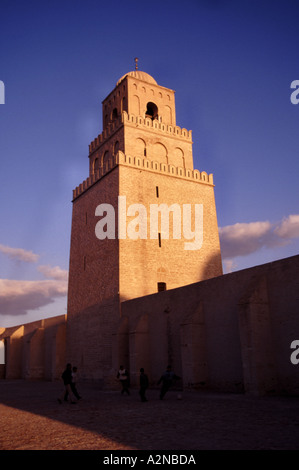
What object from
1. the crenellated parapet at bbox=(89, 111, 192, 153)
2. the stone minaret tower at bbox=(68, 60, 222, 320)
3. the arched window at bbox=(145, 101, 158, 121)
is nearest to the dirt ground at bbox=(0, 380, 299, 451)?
the stone minaret tower at bbox=(68, 60, 222, 320)

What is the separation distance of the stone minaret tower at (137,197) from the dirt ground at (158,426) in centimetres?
1203

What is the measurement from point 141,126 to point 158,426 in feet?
75.8

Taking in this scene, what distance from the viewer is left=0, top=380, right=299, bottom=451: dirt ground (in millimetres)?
6695

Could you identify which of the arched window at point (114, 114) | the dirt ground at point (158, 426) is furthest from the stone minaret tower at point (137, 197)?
the dirt ground at point (158, 426)

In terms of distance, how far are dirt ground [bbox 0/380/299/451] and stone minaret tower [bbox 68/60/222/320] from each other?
12.0 m

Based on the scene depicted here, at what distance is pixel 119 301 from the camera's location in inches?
912

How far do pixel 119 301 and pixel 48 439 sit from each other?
51.9ft

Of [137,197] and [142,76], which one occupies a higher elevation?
[142,76]

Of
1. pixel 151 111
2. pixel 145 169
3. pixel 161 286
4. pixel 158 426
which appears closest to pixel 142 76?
pixel 151 111

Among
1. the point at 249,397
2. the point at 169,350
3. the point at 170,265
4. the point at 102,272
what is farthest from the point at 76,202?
the point at 249,397

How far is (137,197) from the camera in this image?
1004 inches

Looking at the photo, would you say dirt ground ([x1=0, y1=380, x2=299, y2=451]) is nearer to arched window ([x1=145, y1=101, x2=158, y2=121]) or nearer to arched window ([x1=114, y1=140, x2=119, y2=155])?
arched window ([x1=114, y1=140, x2=119, y2=155])

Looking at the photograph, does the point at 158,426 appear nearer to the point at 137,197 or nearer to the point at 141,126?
the point at 137,197

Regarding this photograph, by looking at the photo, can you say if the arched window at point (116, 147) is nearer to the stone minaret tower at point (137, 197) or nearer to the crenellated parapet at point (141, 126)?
the stone minaret tower at point (137, 197)
